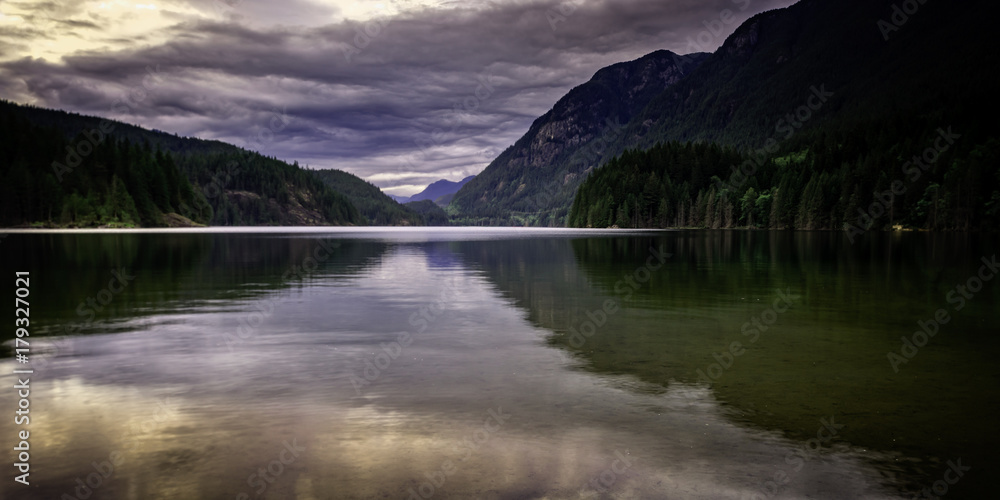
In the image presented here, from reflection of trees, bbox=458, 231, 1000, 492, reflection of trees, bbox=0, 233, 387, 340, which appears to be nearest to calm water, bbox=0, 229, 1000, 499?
reflection of trees, bbox=458, 231, 1000, 492

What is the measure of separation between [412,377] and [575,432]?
4.86 m

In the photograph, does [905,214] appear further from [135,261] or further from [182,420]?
[182,420]

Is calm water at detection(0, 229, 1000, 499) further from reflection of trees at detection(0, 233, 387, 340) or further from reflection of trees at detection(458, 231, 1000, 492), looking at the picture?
reflection of trees at detection(0, 233, 387, 340)

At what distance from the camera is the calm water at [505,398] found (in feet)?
26.5

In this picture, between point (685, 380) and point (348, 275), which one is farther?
point (348, 275)

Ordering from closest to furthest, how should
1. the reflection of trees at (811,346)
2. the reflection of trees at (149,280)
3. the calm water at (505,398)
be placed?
the calm water at (505,398) < the reflection of trees at (811,346) < the reflection of trees at (149,280)

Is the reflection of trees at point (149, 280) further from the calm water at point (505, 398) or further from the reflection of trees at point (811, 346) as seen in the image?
the reflection of trees at point (811, 346)

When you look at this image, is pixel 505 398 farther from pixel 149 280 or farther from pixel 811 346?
pixel 149 280

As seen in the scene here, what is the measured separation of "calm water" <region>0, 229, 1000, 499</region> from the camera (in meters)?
8.09

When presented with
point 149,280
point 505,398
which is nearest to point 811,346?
point 505,398

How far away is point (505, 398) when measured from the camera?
11656mm

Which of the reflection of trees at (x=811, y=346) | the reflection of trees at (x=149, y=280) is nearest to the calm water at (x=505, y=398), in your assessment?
the reflection of trees at (x=811, y=346)

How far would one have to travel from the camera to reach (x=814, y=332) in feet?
61.6

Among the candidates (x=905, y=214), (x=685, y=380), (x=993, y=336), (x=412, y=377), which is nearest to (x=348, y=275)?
(x=412, y=377)
